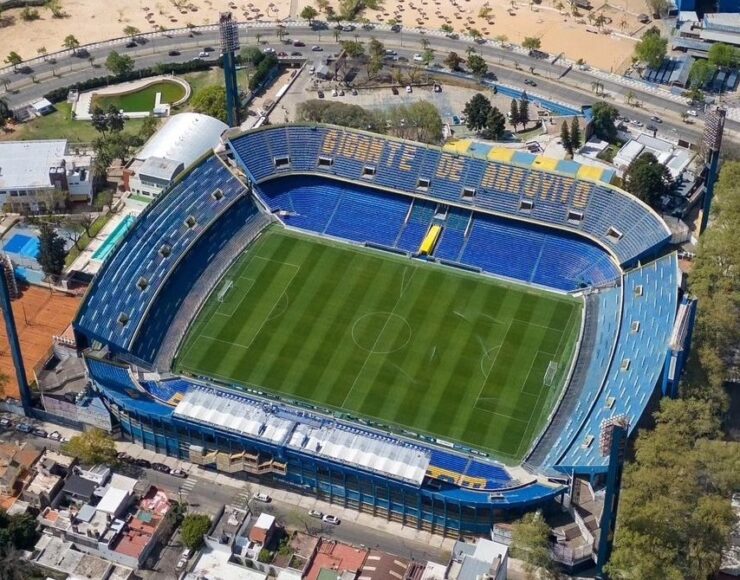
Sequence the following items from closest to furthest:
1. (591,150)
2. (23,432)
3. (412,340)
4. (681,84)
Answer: (23,432) → (412,340) → (591,150) → (681,84)

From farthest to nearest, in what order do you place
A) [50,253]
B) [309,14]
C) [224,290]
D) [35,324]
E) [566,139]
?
[309,14] → [566,139] → [50,253] → [224,290] → [35,324]

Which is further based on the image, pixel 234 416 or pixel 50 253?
pixel 50 253

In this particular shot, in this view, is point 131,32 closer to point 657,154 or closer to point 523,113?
point 523,113

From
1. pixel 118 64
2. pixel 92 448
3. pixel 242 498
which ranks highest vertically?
pixel 118 64

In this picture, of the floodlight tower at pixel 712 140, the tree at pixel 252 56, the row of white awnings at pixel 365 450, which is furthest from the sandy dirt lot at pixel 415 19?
the row of white awnings at pixel 365 450

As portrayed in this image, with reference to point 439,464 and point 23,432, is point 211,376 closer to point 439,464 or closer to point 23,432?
point 23,432

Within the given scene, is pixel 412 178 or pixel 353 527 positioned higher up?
pixel 412 178

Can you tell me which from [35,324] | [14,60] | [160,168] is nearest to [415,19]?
[160,168]

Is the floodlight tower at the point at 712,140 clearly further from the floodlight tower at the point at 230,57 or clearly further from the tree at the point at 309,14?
the tree at the point at 309,14

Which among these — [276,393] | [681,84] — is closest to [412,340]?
[276,393]
